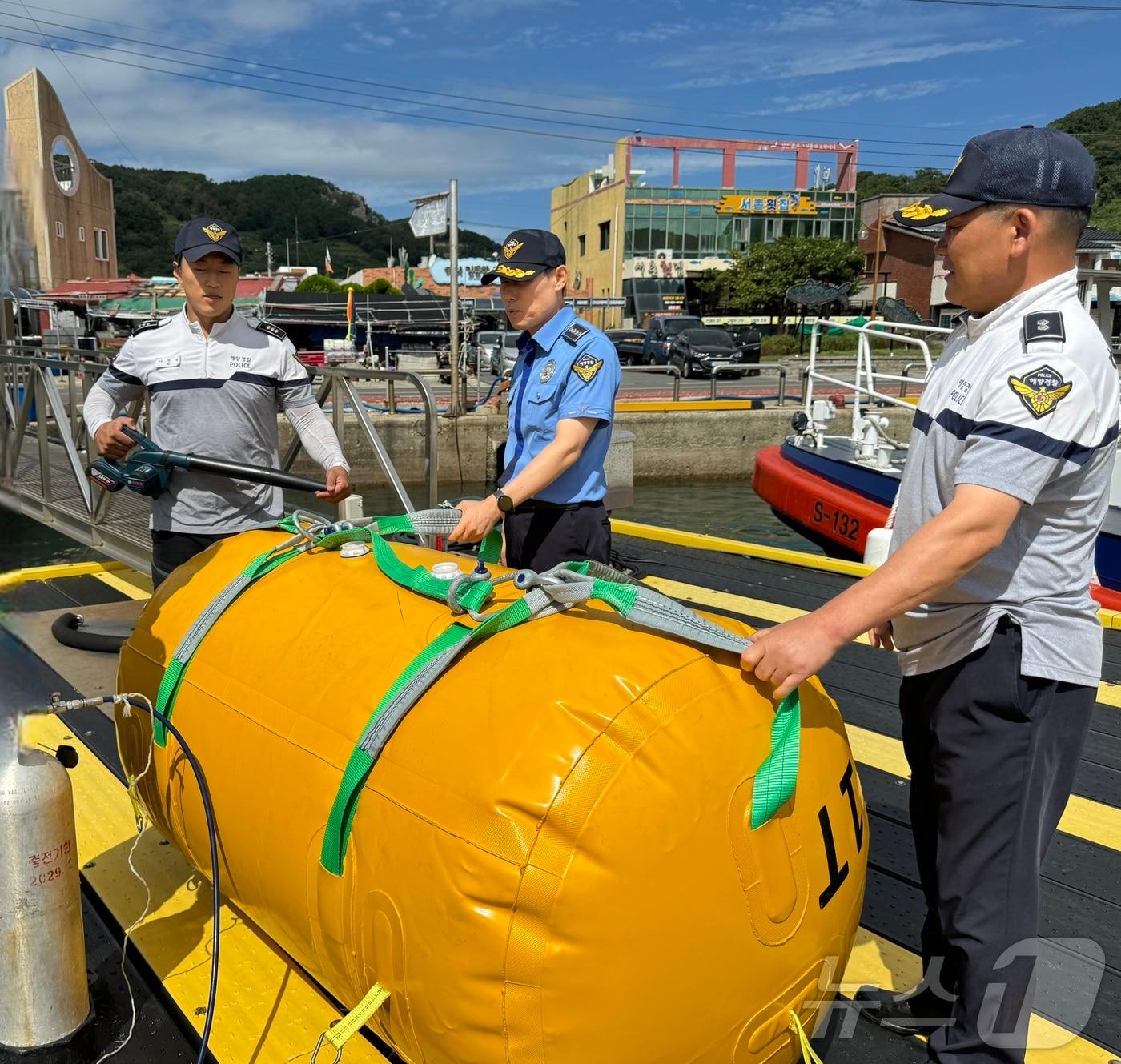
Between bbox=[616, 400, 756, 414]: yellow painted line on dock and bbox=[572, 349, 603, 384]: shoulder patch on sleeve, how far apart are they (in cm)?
1522

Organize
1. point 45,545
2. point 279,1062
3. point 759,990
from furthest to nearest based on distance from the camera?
point 45,545, point 279,1062, point 759,990

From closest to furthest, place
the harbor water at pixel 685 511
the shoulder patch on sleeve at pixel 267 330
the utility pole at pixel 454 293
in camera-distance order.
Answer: the shoulder patch on sleeve at pixel 267 330 < the harbor water at pixel 685 511 < the utility pole at pixel 454 293

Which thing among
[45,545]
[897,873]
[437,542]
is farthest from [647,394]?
[897,873]

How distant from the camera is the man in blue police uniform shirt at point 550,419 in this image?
9.80 ft

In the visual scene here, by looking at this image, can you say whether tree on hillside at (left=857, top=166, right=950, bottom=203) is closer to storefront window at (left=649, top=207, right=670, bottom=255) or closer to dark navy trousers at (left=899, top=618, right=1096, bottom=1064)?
storefront window at (left=649, top=207, right=670, bottom=255)

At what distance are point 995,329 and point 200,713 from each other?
1862mm

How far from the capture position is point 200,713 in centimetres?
211

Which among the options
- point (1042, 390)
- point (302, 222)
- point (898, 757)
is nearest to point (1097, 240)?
point (898, 757)

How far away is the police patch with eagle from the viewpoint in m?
1.56

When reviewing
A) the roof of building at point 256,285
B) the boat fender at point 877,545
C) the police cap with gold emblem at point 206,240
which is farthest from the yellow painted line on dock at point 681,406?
the roof of building at point 256,285

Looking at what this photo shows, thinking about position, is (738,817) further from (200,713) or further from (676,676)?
(200,713)

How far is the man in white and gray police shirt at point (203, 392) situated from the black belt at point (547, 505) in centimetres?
67

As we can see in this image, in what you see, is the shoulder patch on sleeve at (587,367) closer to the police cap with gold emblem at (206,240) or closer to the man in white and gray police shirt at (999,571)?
the police cap with gold emblem at (206,240)

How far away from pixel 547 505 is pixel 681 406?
1605 cm
